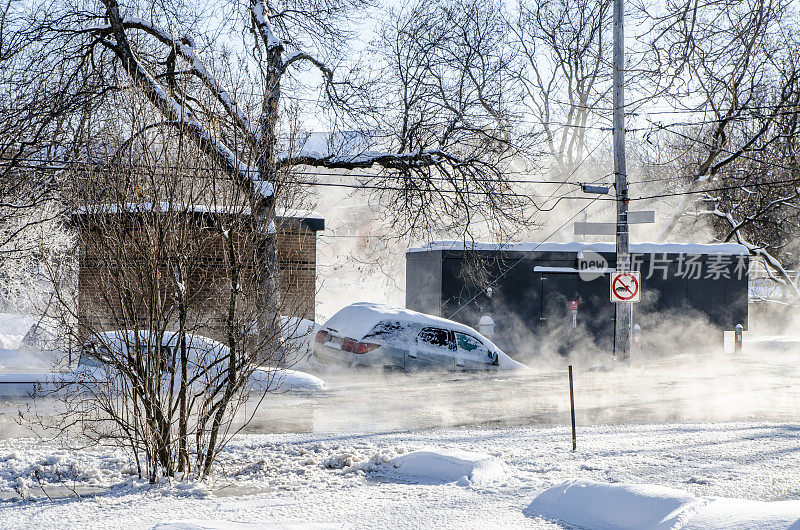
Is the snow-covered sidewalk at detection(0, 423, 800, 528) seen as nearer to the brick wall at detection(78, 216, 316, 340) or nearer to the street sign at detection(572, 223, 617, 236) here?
the brick wall at detection(78, 216, 316, 340)

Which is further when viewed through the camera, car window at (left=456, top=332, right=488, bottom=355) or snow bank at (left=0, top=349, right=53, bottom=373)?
snow bank at (left=0, top=349, right=53, bottom=373)

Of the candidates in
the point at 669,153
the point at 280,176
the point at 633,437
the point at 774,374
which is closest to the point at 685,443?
the point at 633,437

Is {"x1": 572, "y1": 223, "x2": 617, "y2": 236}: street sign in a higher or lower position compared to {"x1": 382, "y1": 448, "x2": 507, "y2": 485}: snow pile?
higher

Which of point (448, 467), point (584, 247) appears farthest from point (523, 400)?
point (584, 247)

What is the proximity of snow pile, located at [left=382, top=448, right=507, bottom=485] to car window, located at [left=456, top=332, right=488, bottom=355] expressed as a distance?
9.77 meters

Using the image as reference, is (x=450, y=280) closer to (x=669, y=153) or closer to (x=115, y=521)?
(x=115, y=521)

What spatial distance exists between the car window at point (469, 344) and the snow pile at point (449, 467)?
9768 mm

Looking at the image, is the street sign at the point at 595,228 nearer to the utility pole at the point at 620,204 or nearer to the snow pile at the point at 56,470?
the utility pole at the point at 620,204

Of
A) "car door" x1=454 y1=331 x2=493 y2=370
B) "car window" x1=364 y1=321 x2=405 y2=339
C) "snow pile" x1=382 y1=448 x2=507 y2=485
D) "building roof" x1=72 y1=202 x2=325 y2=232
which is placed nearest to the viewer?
"building roof" x1=72 y1=202 x2=325 y2=232

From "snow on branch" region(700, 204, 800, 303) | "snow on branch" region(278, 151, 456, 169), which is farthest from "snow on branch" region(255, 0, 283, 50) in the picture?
"snow on branch" region(700, 204, 800, 303)

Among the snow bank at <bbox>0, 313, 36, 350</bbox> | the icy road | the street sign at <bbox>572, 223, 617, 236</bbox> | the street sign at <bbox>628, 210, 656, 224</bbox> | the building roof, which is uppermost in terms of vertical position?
the street sign at <bbox>628, 210, 656, 224</bbox>

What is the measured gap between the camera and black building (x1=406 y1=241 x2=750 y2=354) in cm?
2147

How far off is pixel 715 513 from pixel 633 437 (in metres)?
4.42

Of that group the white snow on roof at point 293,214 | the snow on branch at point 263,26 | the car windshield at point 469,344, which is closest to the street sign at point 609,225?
the car windshield at point 469,344
